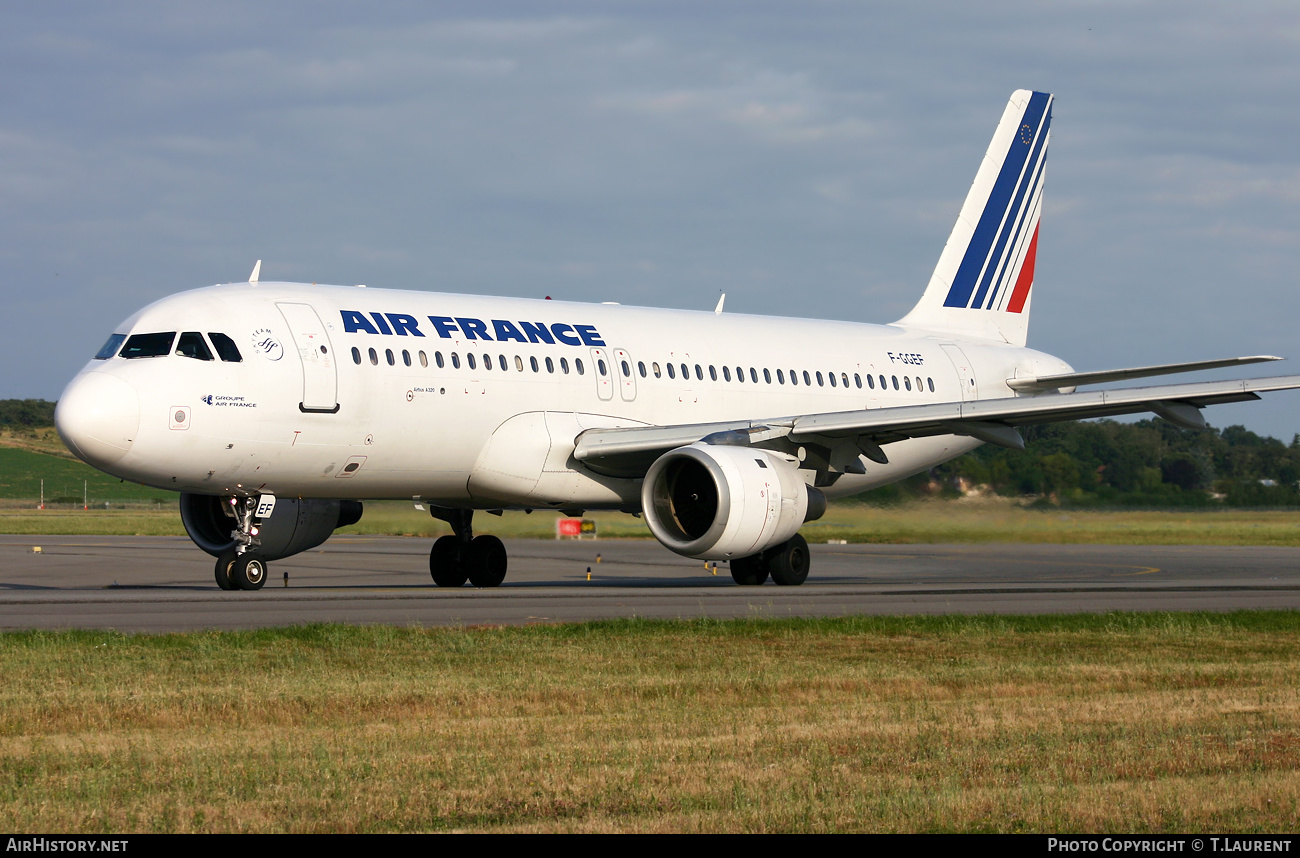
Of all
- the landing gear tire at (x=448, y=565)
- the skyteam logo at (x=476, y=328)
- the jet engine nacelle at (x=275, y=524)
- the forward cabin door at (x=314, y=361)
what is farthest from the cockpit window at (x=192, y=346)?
the landing gear tire at (x=448, y=565)

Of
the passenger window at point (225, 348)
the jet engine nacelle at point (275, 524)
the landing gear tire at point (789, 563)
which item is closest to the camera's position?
the passenger window at point (225, 348)

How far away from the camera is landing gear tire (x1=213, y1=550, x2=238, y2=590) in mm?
20078

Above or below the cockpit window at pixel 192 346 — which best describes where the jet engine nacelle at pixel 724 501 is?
below

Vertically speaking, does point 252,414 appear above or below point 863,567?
above

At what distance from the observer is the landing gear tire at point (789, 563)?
23031mm

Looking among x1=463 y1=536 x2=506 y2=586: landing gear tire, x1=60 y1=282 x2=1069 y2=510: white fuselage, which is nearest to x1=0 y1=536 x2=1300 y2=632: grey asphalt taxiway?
x1=463 y1=536 x2=506 y2=586: landing gear tire

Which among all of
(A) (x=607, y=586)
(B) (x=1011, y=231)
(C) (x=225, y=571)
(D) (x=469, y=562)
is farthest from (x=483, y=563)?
(B) (x=1011, y=231)

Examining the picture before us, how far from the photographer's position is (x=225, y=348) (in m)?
19.3

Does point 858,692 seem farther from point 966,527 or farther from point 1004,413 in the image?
→ point 966,527

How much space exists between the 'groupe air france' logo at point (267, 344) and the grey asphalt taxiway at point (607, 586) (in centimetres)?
309

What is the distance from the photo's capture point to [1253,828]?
620cm

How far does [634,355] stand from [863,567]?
903cm

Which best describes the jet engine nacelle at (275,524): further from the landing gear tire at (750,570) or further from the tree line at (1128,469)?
the tree line at (1128,469)
